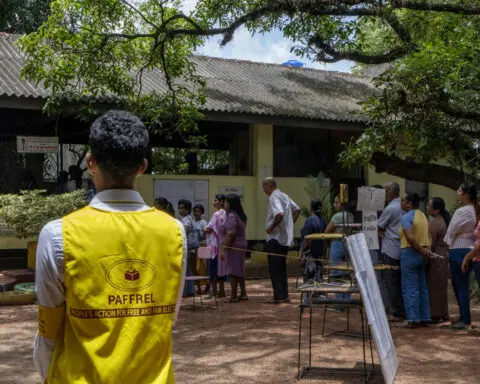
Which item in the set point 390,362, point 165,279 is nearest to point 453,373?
point 390,362

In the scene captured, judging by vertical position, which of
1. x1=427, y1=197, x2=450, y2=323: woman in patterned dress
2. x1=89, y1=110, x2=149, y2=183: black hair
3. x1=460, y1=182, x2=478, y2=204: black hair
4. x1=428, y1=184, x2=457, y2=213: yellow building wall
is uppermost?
x1=89, y1=110, x2=149, y2=183: black hair

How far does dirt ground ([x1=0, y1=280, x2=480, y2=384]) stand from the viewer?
5.94 m

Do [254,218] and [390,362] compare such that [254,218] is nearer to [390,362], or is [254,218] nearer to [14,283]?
[14,283]

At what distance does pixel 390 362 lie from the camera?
5.20 meters

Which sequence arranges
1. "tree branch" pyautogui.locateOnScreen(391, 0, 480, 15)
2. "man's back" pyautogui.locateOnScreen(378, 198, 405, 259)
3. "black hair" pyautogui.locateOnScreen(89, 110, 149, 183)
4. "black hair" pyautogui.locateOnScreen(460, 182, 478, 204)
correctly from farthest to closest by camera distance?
"tree branch" pyautogui.locateOnScreen(391, 0, 480, 15) → "man's back" pyautogui.locateOnScreen(378, 198, 405, 259) → "black hair" pyautogui.locateOnScreen(460, 182, 478, 204) → "black hair" pyautogui.locateOnScreen(89, 110, 149, 183)

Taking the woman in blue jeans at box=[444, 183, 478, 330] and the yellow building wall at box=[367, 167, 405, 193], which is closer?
the woman in blue jeans at box=[444, 183, 478, 330]

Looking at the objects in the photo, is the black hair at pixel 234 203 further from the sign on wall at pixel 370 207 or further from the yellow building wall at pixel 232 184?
the yellow building wall at pixel 232 184

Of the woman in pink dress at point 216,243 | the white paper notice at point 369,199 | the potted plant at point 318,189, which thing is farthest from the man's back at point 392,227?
the potted plant at point 318,189

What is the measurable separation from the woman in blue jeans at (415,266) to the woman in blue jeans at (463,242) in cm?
33

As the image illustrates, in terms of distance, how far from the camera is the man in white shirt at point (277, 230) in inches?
393

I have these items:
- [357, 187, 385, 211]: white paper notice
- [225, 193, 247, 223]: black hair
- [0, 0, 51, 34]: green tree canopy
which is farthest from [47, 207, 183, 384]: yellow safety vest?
[0, 0, 51, 34]: green tree canopy

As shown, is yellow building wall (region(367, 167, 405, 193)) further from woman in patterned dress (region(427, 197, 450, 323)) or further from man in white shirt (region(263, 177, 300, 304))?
woman in patterned dress (region(427, 197, 450, 323))

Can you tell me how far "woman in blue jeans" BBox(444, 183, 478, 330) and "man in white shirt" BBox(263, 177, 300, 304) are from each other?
2.75 m

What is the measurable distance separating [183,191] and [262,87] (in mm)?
3923
